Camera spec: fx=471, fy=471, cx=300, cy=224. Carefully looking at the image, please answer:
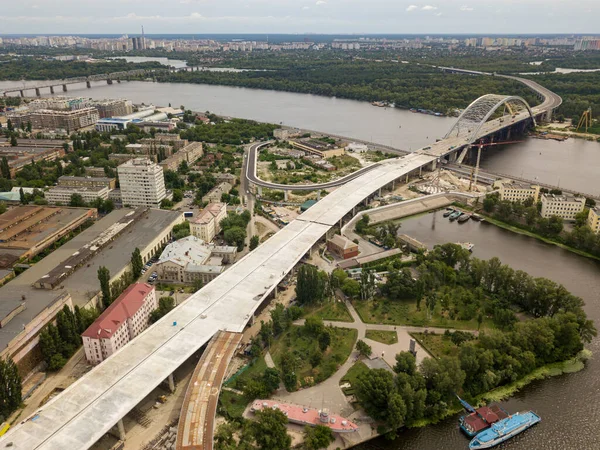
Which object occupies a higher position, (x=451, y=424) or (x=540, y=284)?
(x=540, y=284)

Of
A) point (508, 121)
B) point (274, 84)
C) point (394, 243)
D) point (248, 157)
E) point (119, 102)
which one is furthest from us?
point (274, 84)

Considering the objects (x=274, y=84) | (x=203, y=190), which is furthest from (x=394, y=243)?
(x=274, y=84)

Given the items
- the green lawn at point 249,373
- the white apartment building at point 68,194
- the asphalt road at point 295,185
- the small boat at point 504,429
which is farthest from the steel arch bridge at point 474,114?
the green lawn at point 249,373

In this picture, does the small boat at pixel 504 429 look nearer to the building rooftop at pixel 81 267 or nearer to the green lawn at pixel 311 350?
the green lawn at pixel 311 350

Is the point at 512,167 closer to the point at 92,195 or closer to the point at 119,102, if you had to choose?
the point at 92,195

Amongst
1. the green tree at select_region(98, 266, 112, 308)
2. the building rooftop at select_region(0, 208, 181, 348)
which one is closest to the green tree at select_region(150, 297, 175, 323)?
the green tree at select_region(98, 266, 112, 308)

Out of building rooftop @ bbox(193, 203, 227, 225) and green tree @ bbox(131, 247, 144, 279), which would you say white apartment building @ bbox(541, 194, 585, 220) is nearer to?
building rooftop @ bbox(193, 203, 227, 225)
